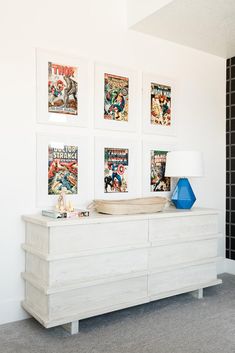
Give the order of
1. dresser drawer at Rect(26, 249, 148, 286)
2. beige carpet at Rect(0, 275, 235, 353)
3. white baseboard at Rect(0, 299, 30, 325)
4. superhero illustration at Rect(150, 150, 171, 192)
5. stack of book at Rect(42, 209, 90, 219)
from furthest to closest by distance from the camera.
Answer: superhero illustration at Rect(150, 150, 171, 192)
white baseboard at Rect(0, 299, 30, 325)
stack of book at Rect(42, 209, 90, 219)
dresser drawer at Rect(26, 249, 148, 286)
beige carpet at Rect(0, 275, 235, 353)

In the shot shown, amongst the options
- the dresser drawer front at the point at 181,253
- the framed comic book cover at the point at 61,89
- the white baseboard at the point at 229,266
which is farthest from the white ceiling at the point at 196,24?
the white baseboard at the point at 229,266

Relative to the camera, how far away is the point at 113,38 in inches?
110

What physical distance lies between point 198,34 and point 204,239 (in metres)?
1.73

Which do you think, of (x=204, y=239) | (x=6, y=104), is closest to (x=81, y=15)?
(x=6, y=104)

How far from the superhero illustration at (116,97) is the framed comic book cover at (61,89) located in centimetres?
18

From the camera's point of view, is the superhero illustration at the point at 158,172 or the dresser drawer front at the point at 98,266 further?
the superhero illustration at the point at 158,172

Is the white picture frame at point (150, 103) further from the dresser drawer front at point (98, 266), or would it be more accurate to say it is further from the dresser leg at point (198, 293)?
the dresser leg at point (198, 293)

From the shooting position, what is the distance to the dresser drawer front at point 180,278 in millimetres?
2502

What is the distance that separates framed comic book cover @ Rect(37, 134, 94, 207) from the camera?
2447mm

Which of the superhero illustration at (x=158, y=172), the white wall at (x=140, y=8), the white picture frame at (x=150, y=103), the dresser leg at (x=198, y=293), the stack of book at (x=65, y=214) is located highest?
the white wall at (x=140, y=8)

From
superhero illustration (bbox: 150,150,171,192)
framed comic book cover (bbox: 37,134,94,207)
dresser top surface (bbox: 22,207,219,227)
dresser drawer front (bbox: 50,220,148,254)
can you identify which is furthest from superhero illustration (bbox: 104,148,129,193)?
dresser drawer front (bbox: 50,220,148,254)

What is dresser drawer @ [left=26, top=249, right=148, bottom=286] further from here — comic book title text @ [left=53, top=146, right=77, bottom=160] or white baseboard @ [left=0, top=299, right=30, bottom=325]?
comic book title text @ [left=53, top=146, right=77, bottom=160]

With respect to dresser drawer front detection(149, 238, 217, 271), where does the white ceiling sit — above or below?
above

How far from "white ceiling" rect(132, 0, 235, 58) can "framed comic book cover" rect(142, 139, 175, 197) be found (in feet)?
3.06
